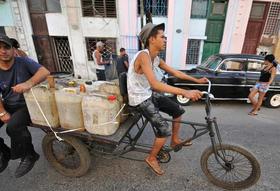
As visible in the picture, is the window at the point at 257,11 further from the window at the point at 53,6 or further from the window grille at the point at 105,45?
the window at the point at 53,6

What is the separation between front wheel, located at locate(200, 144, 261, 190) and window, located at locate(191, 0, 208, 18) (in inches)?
316

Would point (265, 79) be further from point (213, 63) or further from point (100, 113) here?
point (100, 113)

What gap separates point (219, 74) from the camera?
4926 mm

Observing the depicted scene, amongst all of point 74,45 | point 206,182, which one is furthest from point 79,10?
point 206,182

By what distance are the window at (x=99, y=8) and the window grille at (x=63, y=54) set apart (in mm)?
1922

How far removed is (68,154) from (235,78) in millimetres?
4705

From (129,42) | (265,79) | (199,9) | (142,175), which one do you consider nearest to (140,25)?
(129,42)

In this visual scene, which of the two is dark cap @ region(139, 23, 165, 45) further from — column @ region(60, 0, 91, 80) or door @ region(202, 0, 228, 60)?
door @ region(202, 0, 228, 60)

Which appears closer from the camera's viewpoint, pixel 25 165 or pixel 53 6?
pixel 25 165

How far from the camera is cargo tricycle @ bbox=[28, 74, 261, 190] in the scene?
6.59 feet

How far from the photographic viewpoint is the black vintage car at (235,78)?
4883 millimetres

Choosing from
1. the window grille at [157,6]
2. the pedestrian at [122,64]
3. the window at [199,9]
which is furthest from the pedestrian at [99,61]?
the window at [199,9]

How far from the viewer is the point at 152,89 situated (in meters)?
2.10

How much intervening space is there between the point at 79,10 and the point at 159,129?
8.41 metres
